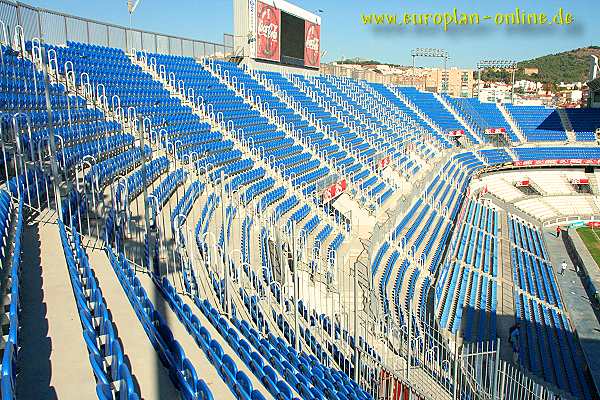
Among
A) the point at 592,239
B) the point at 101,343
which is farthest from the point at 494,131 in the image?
the point at 101,343

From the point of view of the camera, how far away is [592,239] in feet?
68.9

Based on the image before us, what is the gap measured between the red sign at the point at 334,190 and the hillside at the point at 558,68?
110m

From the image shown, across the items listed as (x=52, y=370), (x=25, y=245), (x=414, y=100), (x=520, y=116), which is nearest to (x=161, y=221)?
(x=25, y=245)

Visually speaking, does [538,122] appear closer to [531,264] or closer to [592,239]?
[592,239]

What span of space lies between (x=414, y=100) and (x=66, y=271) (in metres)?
28.3

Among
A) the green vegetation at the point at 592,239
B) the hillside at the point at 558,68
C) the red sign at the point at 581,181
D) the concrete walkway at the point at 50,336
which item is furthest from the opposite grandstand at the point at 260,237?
the hillside at the point at 558,68

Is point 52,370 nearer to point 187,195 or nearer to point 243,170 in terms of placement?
point 187,195

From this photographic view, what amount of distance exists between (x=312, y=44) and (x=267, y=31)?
452 cm

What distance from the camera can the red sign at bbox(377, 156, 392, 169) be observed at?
17397mm

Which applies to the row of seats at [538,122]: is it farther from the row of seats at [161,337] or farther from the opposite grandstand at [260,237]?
the row of seats at [161,337]

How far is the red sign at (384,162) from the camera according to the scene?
17397 mm

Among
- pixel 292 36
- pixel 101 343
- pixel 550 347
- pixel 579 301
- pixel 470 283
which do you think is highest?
pixel 292 36

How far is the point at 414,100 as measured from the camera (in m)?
30.8

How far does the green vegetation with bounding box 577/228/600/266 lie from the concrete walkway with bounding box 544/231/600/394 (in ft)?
1.02
